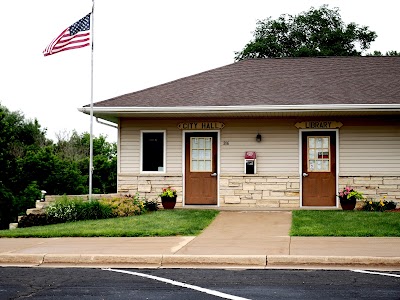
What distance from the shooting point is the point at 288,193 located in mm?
18453

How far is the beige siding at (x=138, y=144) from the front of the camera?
747 inches

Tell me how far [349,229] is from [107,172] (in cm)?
2005

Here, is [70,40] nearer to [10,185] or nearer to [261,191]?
[261,191]

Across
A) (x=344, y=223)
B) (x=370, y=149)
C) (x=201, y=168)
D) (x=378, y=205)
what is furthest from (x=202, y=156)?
(x=344, y=223)

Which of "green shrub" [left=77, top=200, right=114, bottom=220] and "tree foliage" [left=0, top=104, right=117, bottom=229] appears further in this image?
"tree foliage" [left=0, top=104, right=117, bottom=229]

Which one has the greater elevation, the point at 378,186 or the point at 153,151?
the point at 153,151

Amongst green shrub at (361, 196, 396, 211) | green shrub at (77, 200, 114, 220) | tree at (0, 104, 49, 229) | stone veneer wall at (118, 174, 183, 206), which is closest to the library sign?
stone veneer wall at (118, 174, 183, 206)

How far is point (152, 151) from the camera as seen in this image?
62.7 feet

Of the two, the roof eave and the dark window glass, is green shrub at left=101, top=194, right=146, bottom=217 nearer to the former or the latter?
the dark window glass

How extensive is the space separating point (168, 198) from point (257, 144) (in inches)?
121

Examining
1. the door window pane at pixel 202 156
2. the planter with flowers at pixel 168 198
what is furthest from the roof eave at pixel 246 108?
the planter with flowers at pixel 168 198

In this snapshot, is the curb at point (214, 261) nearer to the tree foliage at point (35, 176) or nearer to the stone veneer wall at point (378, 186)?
the stone veneer wall at point (378, 186)

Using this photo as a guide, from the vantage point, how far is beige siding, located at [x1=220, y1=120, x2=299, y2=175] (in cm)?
1853

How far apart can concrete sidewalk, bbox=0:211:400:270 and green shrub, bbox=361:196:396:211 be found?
544cm
